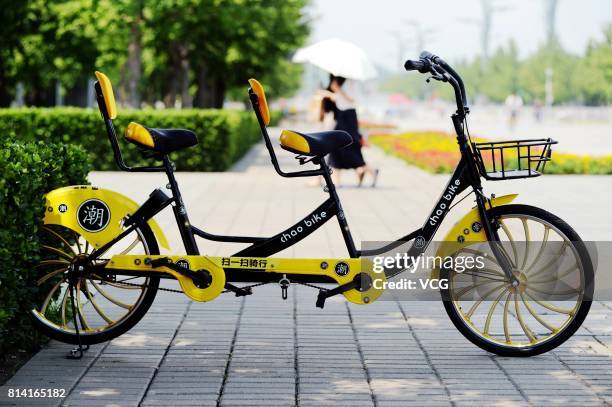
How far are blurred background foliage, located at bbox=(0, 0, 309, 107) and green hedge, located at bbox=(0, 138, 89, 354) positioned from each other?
2258 cm

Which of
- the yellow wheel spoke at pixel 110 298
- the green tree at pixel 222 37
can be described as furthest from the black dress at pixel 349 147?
the green tree at pixel 222 37

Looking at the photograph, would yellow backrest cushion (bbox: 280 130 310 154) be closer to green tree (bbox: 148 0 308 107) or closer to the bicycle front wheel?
the bicycle front wheel

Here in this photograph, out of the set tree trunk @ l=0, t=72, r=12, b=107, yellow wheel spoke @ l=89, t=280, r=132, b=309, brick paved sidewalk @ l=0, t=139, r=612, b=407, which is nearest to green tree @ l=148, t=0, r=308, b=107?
tree trunk @ l=0, t=72, r=12, b=107

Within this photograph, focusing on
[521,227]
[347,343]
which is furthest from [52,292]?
[521,227]

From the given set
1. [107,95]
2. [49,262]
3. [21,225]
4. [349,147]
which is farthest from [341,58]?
[21,225]

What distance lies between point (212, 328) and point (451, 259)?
146 cm

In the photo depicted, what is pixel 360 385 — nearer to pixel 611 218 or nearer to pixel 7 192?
pixel 7 192

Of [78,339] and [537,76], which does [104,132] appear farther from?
[537,76]

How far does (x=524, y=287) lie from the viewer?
18.3 ft

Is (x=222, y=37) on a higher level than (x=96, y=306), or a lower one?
higher

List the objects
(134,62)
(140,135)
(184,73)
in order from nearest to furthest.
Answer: (140,135) < (134,62) < (184,73)

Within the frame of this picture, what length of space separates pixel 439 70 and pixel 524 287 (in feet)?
3.63

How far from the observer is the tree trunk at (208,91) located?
42.7m

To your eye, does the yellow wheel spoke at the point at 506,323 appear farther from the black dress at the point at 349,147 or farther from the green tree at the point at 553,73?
the green tree at the point at 553,73
